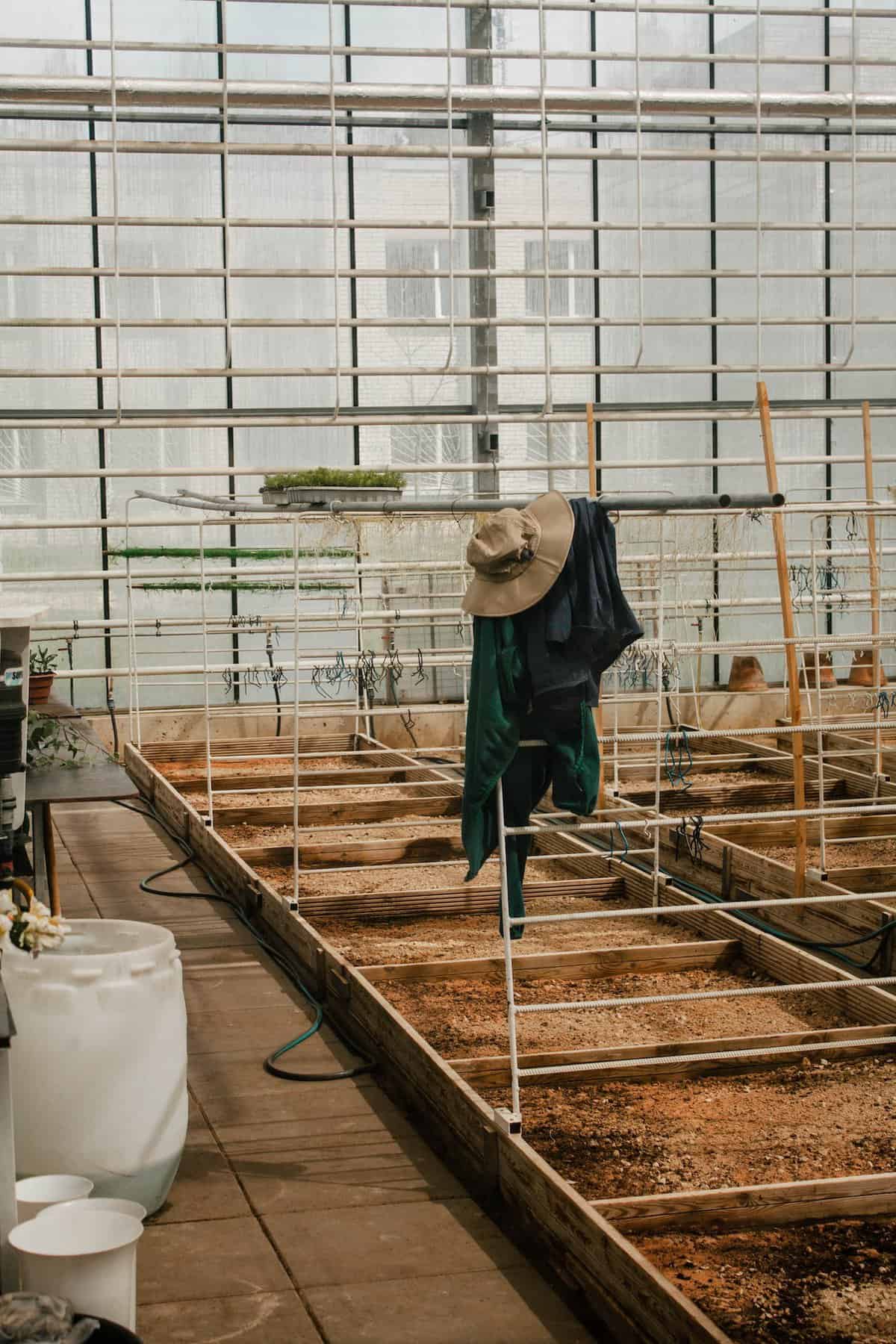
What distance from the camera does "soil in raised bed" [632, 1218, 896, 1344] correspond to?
274 centimetres

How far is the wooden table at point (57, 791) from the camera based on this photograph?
4.74 m

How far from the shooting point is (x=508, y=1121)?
3.35 meters

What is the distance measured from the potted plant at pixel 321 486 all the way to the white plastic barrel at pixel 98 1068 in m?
2.93

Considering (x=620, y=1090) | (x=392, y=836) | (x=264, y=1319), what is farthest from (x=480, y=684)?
(x=392, y=836)

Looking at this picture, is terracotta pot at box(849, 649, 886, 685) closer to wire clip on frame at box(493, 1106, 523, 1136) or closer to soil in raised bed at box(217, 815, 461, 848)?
soil in raised bed at box(217, 815, 461, 848)

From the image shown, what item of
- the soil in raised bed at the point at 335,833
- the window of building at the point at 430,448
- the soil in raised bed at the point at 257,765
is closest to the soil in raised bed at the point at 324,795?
the soil in raised bed at the point at 335,833

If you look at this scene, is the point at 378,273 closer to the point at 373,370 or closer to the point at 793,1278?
the point at 373,370

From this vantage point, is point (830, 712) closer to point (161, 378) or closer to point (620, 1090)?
point (161, 378)

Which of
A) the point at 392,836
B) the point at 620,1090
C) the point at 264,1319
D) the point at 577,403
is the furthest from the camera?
the point at 577,403

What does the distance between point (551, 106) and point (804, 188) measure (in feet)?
9.14

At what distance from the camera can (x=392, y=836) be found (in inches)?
289

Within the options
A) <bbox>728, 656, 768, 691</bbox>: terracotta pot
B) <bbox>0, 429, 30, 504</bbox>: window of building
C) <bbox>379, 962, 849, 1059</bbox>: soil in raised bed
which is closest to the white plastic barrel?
<bbox>379, 962, 849, 1059</bbox>: soil in raised bed

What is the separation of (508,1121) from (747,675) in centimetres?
815

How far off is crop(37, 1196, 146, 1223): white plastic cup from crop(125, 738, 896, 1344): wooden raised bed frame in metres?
0.81
